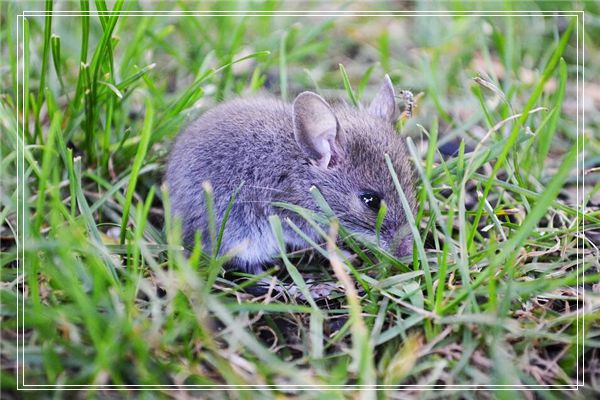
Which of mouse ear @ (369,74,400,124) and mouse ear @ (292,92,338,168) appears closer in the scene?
mouse ear @ (292,92,338,168)

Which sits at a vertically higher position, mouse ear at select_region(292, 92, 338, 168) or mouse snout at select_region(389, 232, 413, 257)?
mouse ear at select_region(292, 92, 338, 168)

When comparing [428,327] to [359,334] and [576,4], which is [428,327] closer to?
[359,334]

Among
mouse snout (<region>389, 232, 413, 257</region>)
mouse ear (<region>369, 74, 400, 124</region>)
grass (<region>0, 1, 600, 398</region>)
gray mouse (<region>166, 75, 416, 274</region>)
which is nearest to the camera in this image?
grass (<region>0, 1, 600, 398</region>)

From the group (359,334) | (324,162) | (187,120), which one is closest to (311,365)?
(359,334)

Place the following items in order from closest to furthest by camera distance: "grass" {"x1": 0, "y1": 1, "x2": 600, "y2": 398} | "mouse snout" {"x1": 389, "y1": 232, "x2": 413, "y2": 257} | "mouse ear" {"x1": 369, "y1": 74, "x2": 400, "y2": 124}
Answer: "grass" {"x1": 0, "y1": 1, "x2": 600, "y2": 398} < "mouse snout" {"x1": 389, "y1": 232, "x2": 413, "y2": 257} < "mouse ear" {"x1": 369, "y1": 74, "x2": 400, "y2": 124}

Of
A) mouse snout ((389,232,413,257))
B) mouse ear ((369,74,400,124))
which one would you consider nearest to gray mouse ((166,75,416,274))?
mouse snout ((389,232,413,257))

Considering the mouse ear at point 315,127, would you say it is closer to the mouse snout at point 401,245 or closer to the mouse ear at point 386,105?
the mouse ear at point 386,105

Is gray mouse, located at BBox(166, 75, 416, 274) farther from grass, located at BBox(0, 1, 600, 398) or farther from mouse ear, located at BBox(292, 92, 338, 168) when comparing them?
grass, located at BBox(0, 1, 600, 398)
